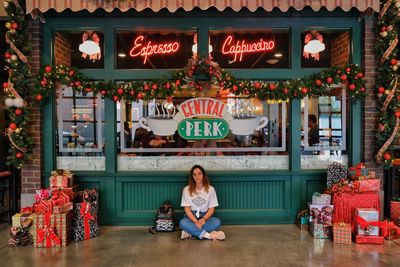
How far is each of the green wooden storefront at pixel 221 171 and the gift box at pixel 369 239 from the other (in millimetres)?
1160

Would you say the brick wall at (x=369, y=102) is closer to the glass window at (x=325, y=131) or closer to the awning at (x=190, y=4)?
the glass window at (x=325, y=131)

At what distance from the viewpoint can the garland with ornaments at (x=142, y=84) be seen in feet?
19.0

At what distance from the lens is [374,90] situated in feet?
20.3

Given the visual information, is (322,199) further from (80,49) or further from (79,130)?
(80,49)

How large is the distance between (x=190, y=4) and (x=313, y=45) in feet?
7.26

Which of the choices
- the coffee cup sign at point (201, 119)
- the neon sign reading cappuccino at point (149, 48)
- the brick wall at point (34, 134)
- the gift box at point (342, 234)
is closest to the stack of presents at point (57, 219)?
the brick wall at point (34, 134)

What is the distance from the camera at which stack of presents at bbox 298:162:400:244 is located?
532 centimetres

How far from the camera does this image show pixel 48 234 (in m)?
5.20

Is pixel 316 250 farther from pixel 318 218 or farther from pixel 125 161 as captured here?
pixel 125 161

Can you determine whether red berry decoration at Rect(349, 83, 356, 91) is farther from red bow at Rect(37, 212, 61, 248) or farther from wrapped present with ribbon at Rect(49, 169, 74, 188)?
red bow at Rect(37, 212, 61, 248)

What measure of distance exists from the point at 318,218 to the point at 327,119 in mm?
1819

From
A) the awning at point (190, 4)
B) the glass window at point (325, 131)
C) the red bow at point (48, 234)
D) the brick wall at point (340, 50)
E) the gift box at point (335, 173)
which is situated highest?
the awning at point (190, 4)

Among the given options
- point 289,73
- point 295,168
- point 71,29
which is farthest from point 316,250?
point 71,29

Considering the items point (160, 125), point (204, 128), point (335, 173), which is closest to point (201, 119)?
point (204, 128)
